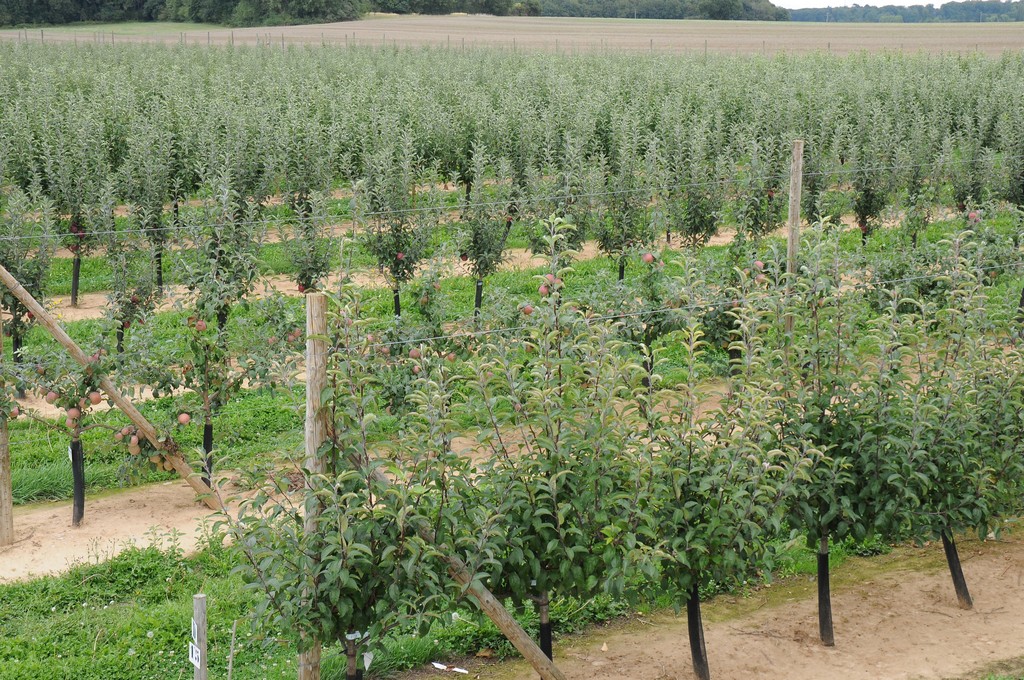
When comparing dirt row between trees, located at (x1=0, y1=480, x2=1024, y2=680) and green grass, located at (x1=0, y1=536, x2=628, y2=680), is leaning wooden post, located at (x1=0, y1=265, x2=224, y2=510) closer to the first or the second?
dirt row between trees, located at (x1=0, y1=480, x2=1024, y2=680)

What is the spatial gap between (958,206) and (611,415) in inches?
534

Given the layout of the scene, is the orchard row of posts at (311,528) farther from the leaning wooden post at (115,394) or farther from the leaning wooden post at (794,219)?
the leaning wooden post at (794,219)

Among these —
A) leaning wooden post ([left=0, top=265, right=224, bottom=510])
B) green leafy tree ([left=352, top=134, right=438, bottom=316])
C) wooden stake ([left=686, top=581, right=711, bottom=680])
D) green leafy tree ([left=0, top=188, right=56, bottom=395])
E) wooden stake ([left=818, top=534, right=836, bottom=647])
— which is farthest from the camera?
green leafy tree ([left=352, top=134, right=438, bottom=316])

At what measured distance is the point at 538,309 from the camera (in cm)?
641

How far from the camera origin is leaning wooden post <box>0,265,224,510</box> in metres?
7.77

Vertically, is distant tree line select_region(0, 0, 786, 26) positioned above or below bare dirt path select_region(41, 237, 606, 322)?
above

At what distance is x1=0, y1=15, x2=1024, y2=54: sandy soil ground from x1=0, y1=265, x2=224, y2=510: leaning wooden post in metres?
44.1

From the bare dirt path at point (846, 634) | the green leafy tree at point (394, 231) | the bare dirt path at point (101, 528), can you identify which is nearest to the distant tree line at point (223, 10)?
the green leafy tree at point (394, 231)

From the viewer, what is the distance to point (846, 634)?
763cm

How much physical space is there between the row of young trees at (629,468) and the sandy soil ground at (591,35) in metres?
45.4

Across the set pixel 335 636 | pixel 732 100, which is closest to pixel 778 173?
pixel 732 100

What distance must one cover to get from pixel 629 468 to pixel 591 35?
58.4m

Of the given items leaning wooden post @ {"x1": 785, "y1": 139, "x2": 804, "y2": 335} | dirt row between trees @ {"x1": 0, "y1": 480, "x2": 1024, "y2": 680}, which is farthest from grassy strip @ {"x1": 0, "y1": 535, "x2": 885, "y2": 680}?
leaning wooden post @ {"x1": 785, "y1": 139, "x2": 804, "y2": 335}

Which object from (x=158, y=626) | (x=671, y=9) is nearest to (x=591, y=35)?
(x=671, y=9)
